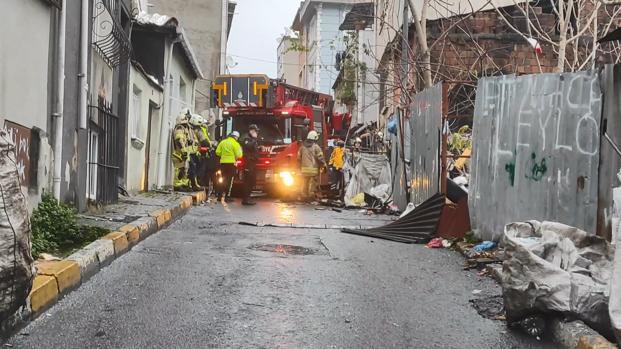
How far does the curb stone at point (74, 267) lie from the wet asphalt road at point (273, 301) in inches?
3.4

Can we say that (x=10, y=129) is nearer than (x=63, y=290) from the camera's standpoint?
No

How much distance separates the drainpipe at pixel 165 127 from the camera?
17.9 meters

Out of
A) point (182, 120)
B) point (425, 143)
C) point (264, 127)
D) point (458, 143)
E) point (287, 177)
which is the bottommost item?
point (287, 177)

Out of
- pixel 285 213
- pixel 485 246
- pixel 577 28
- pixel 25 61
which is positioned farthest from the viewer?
pixel 285 213

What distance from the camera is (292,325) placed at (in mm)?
4934

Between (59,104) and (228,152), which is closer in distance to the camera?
(59,104)

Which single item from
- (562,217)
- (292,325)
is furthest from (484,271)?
(292,325)

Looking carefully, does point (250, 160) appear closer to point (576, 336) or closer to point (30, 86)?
point (30, 86)

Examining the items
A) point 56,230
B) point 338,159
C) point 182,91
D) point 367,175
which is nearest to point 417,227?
point 56,230

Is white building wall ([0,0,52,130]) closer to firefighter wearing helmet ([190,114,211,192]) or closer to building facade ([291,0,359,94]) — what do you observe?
firefighter wearing helmet ([190,114,211,192])

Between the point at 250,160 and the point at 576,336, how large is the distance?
43.3 feet

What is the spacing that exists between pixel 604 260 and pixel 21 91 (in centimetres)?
585

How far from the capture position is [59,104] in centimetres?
865

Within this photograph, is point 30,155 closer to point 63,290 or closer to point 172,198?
point 63,290
